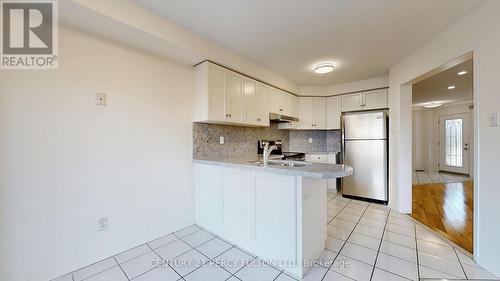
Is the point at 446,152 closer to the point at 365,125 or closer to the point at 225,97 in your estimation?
the point at 365,125

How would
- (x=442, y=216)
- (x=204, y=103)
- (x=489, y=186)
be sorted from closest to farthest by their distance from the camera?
(x=489, y=186)
(x=204, y=103)
(x=442, y=216)

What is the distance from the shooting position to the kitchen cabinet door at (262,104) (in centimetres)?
329

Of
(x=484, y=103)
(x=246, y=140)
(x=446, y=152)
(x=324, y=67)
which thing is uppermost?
(x=324, y=67)

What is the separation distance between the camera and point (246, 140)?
352 cm

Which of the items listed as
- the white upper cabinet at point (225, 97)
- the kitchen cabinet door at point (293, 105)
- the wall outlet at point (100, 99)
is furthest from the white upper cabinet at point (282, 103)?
the wall outlet at point (100, 99)

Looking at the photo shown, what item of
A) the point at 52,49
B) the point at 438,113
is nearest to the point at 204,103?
the point at 52,49

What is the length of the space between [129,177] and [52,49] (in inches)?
52.2

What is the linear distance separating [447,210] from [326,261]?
2.78 metres

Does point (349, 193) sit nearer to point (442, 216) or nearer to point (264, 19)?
point (442, 216)

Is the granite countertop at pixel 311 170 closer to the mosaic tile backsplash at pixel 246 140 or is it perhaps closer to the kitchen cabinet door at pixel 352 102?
the mosaic tile backsplash at pixel 246 140

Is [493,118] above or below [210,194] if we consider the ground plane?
above

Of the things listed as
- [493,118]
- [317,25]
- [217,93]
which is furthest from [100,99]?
[493,118]

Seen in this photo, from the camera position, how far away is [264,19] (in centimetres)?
199

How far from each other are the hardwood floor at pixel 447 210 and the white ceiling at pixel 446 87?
2304 millimetres
